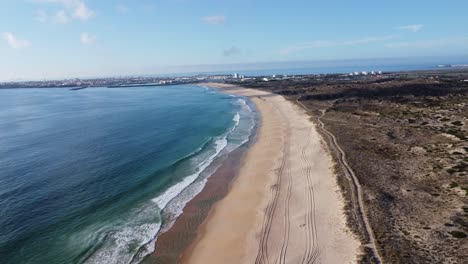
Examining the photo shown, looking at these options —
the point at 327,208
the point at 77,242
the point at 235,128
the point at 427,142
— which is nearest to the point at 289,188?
the point at 327,208

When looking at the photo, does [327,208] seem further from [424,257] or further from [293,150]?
[293,150]

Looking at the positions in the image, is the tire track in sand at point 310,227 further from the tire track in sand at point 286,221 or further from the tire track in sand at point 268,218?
the tire track in sand at point 268,218

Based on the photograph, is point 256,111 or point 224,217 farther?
point 256,111

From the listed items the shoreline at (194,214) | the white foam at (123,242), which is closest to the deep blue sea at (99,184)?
the white foam at (123,242)

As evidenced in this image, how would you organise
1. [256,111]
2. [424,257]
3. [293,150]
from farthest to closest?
[256,111]
[293,150]
[424,257]

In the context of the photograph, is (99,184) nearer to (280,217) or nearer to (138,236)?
(138,236)

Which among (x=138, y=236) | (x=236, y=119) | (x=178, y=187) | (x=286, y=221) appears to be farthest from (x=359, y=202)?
(x=236, y=119)
